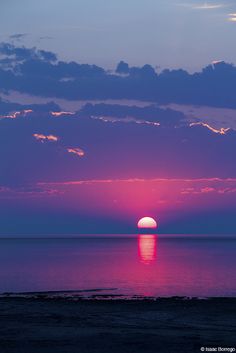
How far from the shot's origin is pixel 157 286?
64688mm

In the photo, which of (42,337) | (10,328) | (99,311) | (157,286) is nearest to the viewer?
(42,337)

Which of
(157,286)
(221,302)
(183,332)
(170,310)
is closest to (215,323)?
(183,332)

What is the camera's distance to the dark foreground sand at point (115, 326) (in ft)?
78.2

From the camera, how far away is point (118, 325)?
2917cm

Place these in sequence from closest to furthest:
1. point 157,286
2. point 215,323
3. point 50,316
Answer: point 215,323, point 50,316, point 157,286

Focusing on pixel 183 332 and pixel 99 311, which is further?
pixel 99 311

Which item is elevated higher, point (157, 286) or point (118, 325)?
point (157, 286)

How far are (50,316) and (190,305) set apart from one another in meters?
10.0

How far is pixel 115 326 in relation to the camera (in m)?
28.8

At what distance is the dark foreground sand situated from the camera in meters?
23.8

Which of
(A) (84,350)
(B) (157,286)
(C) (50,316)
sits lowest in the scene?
(A) (84,350)

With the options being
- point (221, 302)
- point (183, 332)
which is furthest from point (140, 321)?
point (221, 302)

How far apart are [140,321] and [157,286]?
34.2m

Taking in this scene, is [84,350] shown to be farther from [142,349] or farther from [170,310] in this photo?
[170,310]
